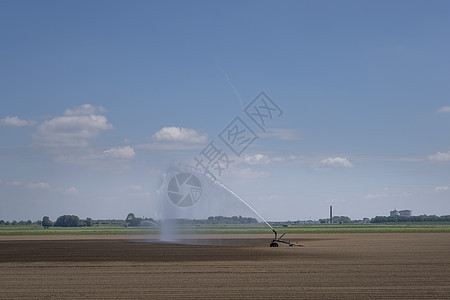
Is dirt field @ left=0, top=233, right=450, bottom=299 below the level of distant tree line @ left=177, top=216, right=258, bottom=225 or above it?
below

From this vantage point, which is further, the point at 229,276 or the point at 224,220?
the point at 224,220

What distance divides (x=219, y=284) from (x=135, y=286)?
4.11 m

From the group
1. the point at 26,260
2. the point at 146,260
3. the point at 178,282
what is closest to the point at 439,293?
the point at 178,282

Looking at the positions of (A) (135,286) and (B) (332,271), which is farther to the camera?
(B) (332,271)

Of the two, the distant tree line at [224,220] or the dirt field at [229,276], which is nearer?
the dirt field at [229,276]

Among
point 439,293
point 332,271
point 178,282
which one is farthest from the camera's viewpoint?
point 332,271

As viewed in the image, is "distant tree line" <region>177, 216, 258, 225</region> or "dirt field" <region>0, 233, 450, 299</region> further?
"distant tree line" <region>177, 216, 258, 225</region>

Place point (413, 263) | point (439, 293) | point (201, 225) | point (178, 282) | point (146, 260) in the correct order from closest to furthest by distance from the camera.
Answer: point (439, 293) < point (178, 282) < point (413, 263) < point (146, 260) < point (201, 225)

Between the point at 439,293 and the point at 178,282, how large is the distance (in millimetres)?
12399

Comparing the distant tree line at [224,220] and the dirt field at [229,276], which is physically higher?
the distant tree line at [224,220]

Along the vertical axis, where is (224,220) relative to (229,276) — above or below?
above

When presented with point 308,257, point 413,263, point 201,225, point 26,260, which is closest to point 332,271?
point 413,263

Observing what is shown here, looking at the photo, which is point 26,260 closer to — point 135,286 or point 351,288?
point 135,286

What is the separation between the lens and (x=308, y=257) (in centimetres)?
4253
